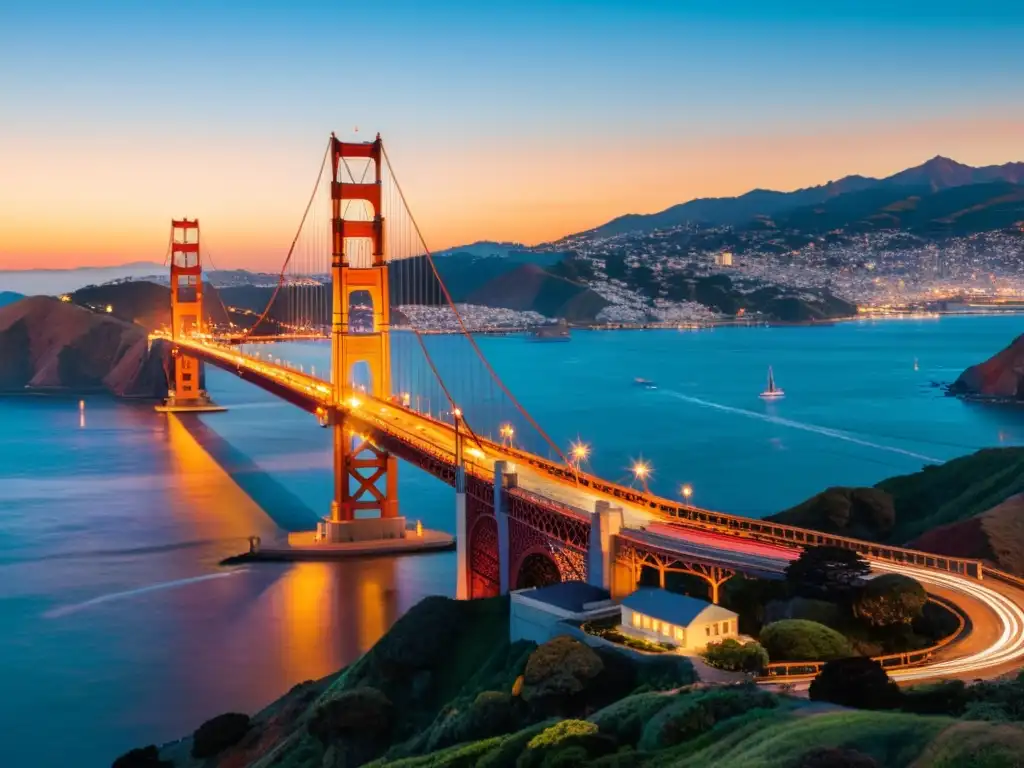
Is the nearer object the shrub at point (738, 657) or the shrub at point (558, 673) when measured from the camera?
the shrub at point (738, 657)

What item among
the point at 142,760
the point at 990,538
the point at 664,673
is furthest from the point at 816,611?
the point at 142,760

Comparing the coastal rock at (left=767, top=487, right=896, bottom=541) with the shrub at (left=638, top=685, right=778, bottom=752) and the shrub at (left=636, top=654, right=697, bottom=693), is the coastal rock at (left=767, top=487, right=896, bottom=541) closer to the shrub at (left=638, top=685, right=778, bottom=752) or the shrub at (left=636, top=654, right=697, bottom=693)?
the shrub at (left=636, top=654, right=697, bottom=693)

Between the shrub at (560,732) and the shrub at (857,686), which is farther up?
the shrub at (857,686)

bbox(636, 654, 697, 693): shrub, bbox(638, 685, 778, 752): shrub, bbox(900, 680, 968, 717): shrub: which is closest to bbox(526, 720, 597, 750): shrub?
bbox(638, 685, 778, 752): shrub

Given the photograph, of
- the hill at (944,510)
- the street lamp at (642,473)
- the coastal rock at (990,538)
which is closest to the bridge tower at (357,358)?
the street lamp at (642,473)

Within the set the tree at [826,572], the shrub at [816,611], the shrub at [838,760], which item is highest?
the shrub at [838,760]

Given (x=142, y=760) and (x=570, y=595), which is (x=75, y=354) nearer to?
(x=142, y=760)

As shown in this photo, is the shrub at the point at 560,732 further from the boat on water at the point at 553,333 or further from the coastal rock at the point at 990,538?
the boat on water at the point at 553,333
